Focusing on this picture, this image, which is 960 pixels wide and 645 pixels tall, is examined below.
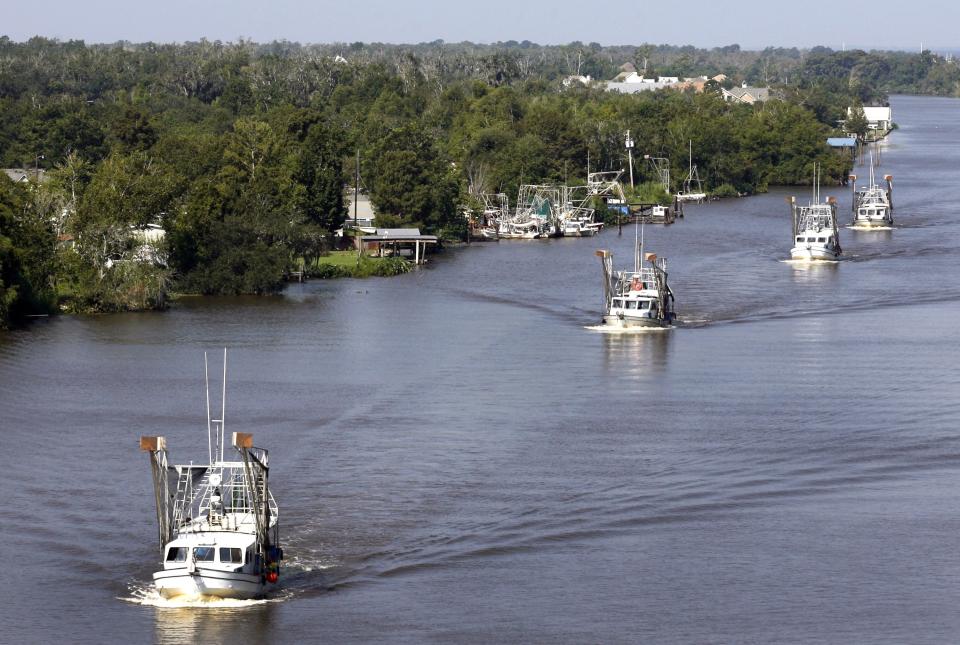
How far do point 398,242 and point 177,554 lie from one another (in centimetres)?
4740

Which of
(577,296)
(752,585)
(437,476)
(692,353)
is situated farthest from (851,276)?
(752,585)

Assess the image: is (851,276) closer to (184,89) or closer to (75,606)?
(75,606)

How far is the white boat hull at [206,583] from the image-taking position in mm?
25058

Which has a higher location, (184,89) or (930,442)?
(184,89)

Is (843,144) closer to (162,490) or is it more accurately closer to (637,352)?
(637,352)

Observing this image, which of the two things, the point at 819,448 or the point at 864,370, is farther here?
→ the point at 864,370

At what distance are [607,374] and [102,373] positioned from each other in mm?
14158

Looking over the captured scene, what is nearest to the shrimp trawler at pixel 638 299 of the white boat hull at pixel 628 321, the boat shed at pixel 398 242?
the white boat hull at pixel 628 321

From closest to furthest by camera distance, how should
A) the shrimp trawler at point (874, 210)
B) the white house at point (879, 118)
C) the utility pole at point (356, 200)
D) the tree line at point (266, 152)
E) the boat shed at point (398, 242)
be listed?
the tree line at point (266, 152) → the boat shed at point (398, 242) → the utility pole at point (356, 200) → the shrimp trawler at point (874, 210) → the white house at point (879, 118)

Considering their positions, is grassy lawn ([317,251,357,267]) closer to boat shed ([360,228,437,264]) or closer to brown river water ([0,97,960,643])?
boat shed ([360,228,437,264])

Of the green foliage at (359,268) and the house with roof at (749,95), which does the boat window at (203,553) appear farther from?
the house with roof at (749,95)

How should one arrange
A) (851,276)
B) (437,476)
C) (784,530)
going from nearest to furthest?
(784,530), (437,476), (851,276)

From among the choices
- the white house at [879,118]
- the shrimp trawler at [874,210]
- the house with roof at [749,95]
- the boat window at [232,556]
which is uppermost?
the house with roof at [749,95]

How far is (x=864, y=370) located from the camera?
145 feet
